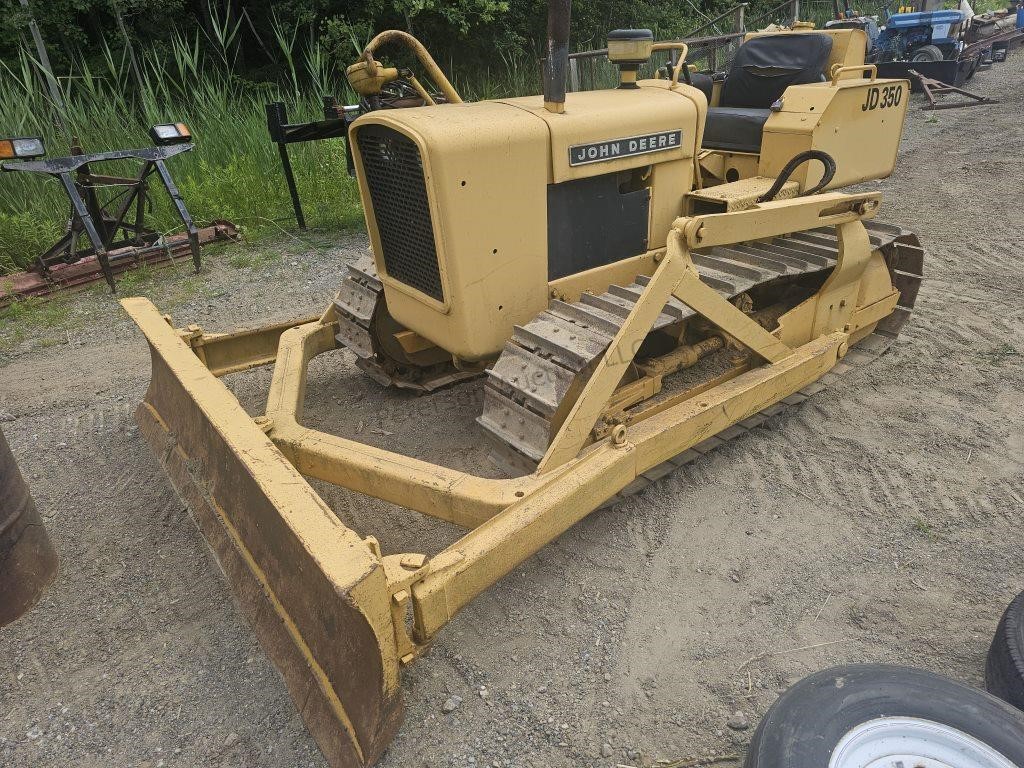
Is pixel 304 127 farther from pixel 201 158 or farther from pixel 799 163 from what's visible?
pixel 799 163

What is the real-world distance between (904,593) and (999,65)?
17.7m

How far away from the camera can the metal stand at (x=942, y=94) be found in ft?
37.9

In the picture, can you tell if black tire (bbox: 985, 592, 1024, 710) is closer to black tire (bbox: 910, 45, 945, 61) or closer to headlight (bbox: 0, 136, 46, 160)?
headlight (bbox: 0, 136, 46, 160)

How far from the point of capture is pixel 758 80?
16.9 feet

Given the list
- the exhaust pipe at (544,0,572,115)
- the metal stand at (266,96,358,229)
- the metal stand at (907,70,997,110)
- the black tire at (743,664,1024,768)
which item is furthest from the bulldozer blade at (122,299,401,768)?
the metal stand at (907,70,997,110)

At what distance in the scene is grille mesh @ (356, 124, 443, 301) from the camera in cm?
276

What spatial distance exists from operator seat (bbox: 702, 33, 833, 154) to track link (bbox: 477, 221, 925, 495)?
4.47 feet

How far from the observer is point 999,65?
15516 millimetres

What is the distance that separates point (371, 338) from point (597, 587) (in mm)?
1752

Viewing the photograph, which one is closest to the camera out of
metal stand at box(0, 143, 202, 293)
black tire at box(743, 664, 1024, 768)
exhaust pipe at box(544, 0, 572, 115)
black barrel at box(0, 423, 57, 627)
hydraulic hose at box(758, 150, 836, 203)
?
black tire at box(743, 664, 1024, 768)

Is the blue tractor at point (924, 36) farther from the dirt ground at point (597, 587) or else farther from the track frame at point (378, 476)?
the track frame at point (378, 476)

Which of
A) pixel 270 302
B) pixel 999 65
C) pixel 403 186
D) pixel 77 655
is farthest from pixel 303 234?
pixel 999 65

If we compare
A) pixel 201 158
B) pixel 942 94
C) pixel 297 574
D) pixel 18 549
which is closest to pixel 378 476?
pixel 297 574

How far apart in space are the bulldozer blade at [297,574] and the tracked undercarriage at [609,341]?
91cm
